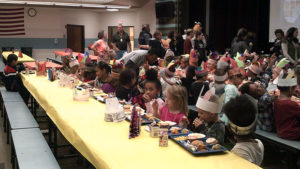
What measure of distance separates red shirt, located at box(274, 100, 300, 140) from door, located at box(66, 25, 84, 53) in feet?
52.8

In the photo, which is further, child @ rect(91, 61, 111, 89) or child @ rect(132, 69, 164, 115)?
child @ rect(91, 61, 111, 89)

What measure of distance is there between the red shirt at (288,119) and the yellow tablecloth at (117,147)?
1898 mm

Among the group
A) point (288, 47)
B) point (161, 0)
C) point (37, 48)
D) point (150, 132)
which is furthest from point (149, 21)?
point (150, 132)

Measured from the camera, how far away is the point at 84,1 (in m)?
15.8

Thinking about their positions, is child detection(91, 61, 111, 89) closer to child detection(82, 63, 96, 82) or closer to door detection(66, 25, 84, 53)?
child detection(82, 63, 96, 82)

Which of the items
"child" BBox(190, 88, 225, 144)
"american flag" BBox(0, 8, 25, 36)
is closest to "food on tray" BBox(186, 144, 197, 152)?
"child" BBox(190, 88, 225, 144)

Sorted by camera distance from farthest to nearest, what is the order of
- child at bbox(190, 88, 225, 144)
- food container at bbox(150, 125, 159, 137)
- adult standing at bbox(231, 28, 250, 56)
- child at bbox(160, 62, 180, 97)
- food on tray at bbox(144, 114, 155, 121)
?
adult standing at bbox(231, 28, 250, 56)
child at bbox(160, 62, 180, 97)
food on tray at bbox(144, 114, 155, 121)
child at bbox(190, 88, 225, 144)
food container at bbox(150, 125, 159, 137)

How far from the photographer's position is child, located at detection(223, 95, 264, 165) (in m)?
2.39

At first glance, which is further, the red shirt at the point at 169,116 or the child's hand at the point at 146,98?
the child's hand at the point at 146,98

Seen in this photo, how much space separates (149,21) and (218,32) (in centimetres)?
336

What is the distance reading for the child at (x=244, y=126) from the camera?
239 centimetres

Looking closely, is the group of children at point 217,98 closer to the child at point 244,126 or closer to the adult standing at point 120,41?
the child at point 244,126

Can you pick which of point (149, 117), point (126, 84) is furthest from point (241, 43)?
point (149, 117)

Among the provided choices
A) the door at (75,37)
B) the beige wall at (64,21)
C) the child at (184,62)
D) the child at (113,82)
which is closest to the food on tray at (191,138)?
the child at (113,82)
